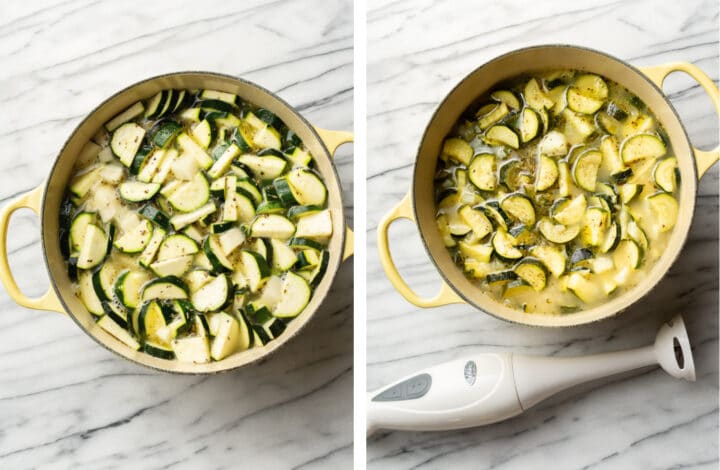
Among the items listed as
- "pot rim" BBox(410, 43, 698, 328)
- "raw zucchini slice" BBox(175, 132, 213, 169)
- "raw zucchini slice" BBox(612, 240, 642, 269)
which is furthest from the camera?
"raw zucchini slice" BBox(175, 132, 213, 169)

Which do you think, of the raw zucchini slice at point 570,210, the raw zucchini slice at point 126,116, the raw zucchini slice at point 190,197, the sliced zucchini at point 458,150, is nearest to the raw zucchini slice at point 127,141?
Result: the raw zucchini slice at point 126,116

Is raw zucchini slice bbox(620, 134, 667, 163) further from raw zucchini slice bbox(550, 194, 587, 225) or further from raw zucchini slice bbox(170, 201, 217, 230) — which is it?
raw zucchini slice bbox(170, 201, 217, 230)

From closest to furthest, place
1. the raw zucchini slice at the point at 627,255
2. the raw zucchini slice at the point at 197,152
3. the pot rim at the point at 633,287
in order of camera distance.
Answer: the pot rim at the point at 633,287 → the raw zucchini slice at the point at 627,255 → the raw zucchini slice at the point at 197,152

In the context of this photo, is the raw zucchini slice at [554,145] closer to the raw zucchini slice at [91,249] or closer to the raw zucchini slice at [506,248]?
the raw zucchini slice at [506,248]

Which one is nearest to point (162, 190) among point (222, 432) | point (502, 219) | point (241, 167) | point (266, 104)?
point (241, 167)

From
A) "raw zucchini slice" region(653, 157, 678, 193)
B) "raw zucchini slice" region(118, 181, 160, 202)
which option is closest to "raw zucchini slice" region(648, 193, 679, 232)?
"raw zucchini slice" region(653, 157, 678, 193)

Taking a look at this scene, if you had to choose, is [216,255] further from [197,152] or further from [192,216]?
[197,152]

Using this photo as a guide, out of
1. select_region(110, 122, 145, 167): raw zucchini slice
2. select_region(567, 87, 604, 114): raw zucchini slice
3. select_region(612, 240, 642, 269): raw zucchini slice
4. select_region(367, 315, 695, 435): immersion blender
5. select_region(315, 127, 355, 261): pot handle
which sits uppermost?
select_region(567, 87, 604, 114): raw zucchini slice
